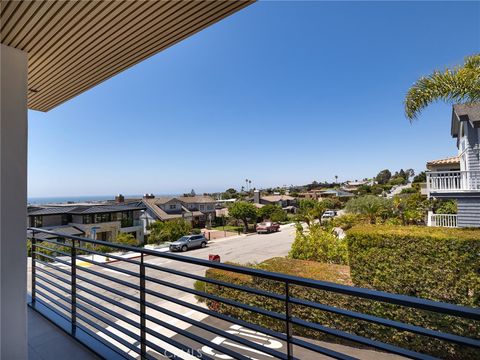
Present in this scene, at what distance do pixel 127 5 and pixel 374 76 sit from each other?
1518 cm

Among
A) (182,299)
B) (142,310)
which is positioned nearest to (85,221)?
(182,299)

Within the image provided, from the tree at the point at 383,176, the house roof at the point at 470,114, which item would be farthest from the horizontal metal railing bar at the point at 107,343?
the tree at the point at 383,176

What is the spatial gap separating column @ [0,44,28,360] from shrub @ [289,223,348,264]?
8.12 metres

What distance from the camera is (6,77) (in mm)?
1906

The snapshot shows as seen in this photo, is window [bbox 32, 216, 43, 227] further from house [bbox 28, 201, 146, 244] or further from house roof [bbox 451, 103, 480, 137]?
house roof [bbox 451, 103, 480, 137]

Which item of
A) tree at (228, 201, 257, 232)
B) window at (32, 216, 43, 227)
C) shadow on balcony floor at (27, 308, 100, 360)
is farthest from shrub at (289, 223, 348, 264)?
tree at (228, 201, 257, 232)

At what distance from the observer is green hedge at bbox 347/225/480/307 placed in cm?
490

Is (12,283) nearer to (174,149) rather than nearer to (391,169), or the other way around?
(174,149)

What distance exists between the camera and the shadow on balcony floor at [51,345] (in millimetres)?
2003

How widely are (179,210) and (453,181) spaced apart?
93.0 ft

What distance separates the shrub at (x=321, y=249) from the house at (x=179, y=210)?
21.3 metres

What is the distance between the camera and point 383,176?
6725cm

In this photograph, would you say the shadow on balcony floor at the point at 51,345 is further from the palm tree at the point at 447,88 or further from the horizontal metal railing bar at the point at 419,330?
the palm tree at the point at 447,88

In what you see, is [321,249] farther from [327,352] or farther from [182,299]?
[327,352]
